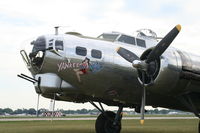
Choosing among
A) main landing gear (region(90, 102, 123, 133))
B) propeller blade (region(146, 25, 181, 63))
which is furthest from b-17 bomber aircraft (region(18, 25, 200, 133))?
main landing gear (region(90, 102, 123, 133))

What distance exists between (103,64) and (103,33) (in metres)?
1.93

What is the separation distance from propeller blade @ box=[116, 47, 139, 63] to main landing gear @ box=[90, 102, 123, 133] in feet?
9.82

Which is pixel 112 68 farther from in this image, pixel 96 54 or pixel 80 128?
pixel 80 128

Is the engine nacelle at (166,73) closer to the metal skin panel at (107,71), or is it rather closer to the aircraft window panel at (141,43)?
the metal skin panel at (107,71)

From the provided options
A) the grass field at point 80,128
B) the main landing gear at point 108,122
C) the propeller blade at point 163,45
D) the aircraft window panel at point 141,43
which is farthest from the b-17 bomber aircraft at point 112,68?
the grass field at point 80,128

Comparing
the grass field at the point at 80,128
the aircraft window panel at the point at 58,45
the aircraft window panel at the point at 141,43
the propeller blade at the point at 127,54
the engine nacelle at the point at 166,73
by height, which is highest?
the aircraft window panel at the point at 141,43

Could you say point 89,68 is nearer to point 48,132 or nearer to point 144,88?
point 144,88

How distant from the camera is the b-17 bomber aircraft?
10.6 meters

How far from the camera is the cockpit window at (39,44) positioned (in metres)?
11.1

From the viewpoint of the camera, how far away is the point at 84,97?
13016 mm

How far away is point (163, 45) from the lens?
10570mm

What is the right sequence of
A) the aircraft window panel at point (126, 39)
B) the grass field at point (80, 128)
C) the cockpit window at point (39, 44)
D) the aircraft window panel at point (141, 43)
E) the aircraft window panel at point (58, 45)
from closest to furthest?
the aircraft window panel at point (58, 45) < the cockpit window at point (39, 44) < the aircraft window panel at point (126, 39) < the aircraft window panel at point (141, 43) < the grass field at point (80, 128)

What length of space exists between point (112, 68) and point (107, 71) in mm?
188

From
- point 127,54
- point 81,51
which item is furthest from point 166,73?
point 81,51
